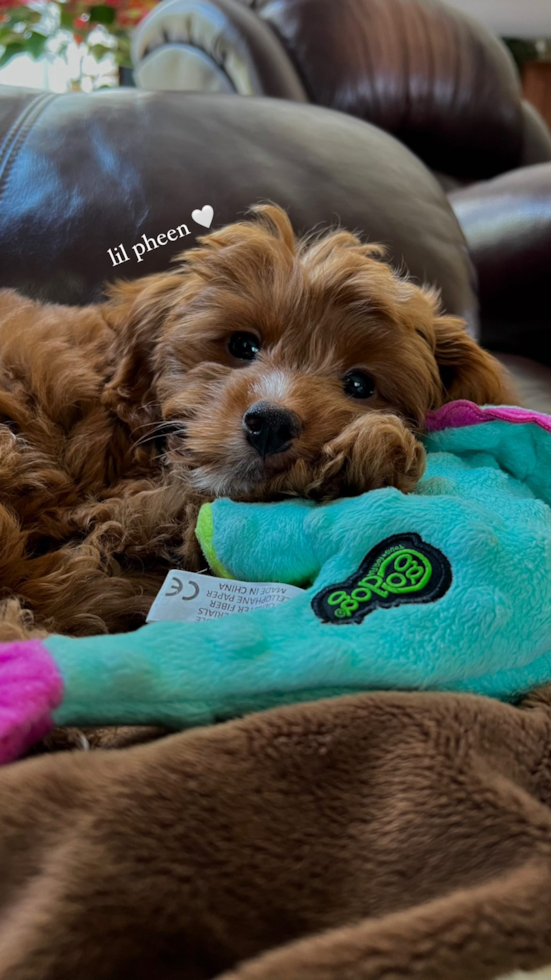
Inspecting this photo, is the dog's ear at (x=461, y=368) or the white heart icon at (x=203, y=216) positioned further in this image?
the white heart icon at (x=203, y=216)

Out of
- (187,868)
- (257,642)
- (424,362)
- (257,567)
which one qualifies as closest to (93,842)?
(187,868)

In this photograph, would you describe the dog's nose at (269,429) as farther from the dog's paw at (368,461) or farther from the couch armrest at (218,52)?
the couch armrest at (218,52)

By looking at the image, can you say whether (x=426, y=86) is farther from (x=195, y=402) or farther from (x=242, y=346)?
(x=195, y=402)

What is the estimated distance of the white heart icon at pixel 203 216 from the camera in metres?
1.65

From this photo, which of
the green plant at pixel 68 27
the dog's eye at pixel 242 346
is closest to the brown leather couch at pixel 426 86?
the green plant at pixel 68 27

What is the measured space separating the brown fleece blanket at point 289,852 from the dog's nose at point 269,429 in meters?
0.43

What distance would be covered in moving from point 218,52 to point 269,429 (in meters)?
2.22

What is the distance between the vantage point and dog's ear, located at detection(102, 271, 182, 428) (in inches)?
45.2

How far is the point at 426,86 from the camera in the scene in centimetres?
321

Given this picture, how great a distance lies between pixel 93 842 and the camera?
19.1 inches

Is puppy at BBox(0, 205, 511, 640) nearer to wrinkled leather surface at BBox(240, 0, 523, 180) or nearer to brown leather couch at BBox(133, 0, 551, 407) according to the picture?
brown leather couch at BBox(133, 0, 551, 407)

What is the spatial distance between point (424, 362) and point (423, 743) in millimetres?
711

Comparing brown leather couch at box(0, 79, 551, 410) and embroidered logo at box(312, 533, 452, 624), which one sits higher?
brown leather couch at box(0, 79, 551, 410)

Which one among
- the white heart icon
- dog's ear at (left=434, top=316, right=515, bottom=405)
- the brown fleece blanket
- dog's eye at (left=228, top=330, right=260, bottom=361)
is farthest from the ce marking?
the white heart icon
